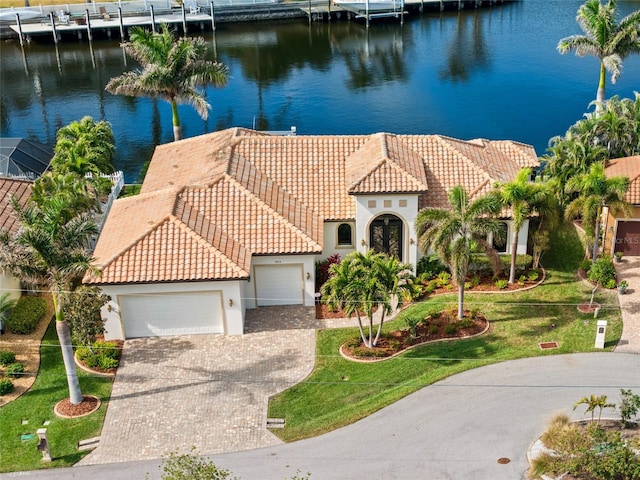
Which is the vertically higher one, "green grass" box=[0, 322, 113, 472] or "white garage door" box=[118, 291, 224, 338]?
"white garage door" box=[118, 291, 224, 338]

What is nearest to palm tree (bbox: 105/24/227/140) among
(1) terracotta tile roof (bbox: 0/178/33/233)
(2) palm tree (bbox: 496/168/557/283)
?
(1) terracotta tile roof (bbox: 0/178/33/233)

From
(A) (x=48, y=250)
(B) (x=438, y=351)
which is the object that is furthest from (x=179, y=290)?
(B) (x=438, y=351)

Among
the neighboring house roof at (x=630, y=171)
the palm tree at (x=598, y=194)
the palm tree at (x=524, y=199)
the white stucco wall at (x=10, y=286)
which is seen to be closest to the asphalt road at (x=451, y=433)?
the palm tree at (x=598, y=194)

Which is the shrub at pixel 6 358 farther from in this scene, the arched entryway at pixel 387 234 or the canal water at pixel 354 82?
the canal water at pixel 354 82

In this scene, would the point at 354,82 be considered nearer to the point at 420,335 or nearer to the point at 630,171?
the point at 630,171

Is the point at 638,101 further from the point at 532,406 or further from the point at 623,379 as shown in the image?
the point at 532,406

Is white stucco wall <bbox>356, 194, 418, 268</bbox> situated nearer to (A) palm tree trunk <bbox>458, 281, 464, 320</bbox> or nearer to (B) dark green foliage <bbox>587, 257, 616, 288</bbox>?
(A) palm tree trunk <bbox>458, 281, 464, 320</bbox>
